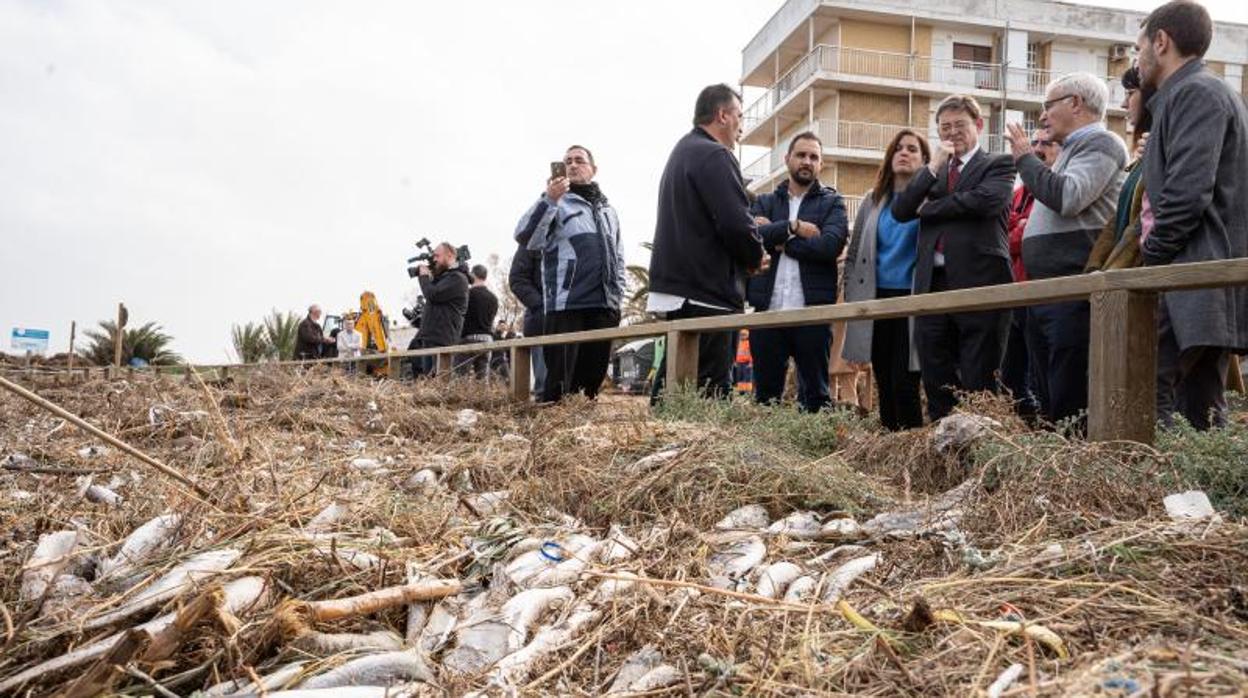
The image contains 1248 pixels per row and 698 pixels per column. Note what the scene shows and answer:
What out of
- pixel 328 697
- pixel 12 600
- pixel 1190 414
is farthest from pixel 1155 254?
pixel 12 600

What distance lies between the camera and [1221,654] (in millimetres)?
1417

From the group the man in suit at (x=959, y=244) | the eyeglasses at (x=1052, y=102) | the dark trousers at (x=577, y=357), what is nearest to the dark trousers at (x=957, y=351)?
the man in suit at (x=959, y=244)

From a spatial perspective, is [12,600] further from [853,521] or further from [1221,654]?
[1221,654]

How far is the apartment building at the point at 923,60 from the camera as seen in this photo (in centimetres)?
3450

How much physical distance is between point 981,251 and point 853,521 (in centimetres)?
265

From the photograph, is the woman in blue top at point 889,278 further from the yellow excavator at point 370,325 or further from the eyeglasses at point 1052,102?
the yellow excavator at point 370,325

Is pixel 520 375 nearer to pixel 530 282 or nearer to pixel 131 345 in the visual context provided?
pixel 530 282

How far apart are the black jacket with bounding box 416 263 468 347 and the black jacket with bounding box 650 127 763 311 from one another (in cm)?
509

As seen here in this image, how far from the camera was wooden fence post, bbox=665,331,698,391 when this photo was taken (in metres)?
5.43

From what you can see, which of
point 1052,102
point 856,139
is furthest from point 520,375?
point 856,139

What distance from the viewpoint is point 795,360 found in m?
Answer: 5.61

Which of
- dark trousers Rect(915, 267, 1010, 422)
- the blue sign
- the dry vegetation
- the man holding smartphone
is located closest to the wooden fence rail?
the dry vegetation

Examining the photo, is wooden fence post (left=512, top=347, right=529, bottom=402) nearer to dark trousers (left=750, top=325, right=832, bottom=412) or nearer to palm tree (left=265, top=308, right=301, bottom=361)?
dark trousers (left=750, top=325, right=832, bottom=412)

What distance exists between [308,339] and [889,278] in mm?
13114
